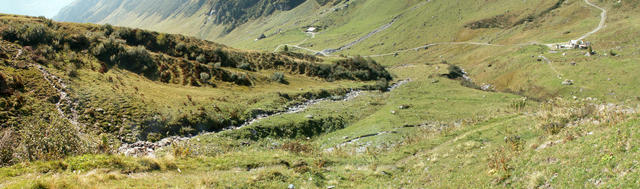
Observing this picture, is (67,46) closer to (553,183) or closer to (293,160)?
(293,160)

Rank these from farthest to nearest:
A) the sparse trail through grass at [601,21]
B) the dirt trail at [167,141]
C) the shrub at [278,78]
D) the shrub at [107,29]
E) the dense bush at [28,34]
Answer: the sparse trail through grass at [601,21], the shrub at [278,78], the shrub at [107,29], the dense bush at [28,34], the dirt trail at [167,141]

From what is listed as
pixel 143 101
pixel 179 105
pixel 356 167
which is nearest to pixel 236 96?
→ pixel 179 105

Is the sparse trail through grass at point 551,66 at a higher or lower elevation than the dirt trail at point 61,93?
lower

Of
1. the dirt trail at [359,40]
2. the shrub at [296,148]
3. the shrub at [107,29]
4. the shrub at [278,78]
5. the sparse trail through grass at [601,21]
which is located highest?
the shrub at [107,29]

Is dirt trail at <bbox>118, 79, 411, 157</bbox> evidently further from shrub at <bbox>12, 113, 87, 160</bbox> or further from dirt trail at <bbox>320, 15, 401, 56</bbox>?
dirt trail at <bbox>320, 15, 401, 56</bbox>

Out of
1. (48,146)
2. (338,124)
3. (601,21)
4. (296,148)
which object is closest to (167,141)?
(48,146)

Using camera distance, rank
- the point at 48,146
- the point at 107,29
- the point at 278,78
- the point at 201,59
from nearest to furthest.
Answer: the point at 48,146 < the point at 107,29 < the point at 201,59 < the point at 278,78

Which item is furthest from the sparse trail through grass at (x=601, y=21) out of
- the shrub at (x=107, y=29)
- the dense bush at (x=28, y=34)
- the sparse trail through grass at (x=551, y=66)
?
the dense bush at (x=28, y=34)

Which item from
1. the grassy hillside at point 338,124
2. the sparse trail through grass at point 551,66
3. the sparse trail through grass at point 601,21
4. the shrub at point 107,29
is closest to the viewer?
the grassy hillside at point 338,124

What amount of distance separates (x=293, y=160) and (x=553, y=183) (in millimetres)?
12089

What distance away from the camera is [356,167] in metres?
16.9

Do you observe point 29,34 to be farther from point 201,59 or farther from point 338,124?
point 338,124

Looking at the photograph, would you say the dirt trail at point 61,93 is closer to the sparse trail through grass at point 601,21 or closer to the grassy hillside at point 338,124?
the grassy hillside at point 338,124

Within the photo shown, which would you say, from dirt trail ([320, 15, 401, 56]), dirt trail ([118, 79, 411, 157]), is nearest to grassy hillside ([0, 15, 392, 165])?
dirt trail ([118, 79, 411, 157])
